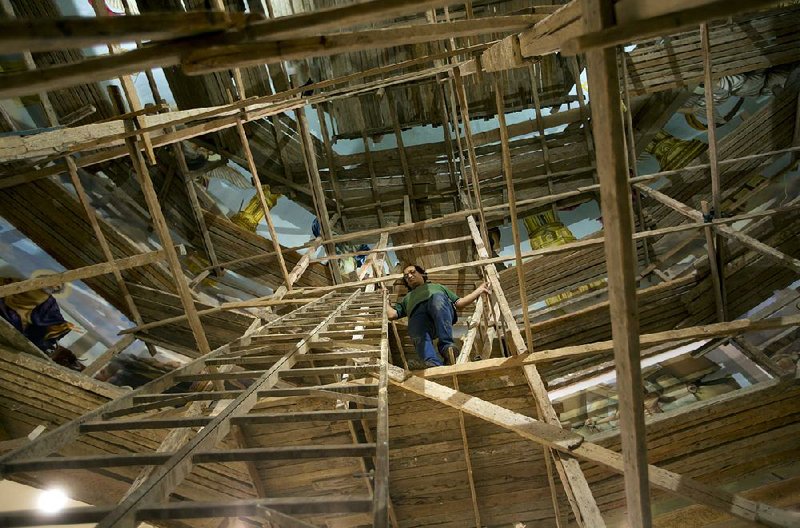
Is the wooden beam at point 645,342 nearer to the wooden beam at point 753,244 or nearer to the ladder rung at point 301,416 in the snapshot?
the ladder rung at point 301,416

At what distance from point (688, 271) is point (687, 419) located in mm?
3708

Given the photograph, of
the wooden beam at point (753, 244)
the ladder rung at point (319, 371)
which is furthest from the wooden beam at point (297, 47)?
the wooden beam at point (753, 244)

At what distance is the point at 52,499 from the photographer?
380 cm

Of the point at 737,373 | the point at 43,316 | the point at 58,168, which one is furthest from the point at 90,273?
the point at 737,373

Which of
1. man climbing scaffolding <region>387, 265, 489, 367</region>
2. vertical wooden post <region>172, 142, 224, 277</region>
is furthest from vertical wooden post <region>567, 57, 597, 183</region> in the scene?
vertical wooden post <region>172, 142, 224, 277</region>

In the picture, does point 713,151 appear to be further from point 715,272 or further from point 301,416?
point 301,416

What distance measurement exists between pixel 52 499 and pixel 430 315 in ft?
13.5

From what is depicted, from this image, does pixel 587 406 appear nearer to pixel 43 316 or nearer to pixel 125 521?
pixel 125 521

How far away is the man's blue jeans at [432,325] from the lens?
17.6 feet

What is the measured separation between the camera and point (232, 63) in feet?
4.95

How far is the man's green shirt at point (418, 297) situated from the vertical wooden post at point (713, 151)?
378 cm

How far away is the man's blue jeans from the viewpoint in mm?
5375

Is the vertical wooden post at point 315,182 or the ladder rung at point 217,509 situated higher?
the vertical wooden post at point 315,182

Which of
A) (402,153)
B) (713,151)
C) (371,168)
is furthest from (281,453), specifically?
(371,168)
